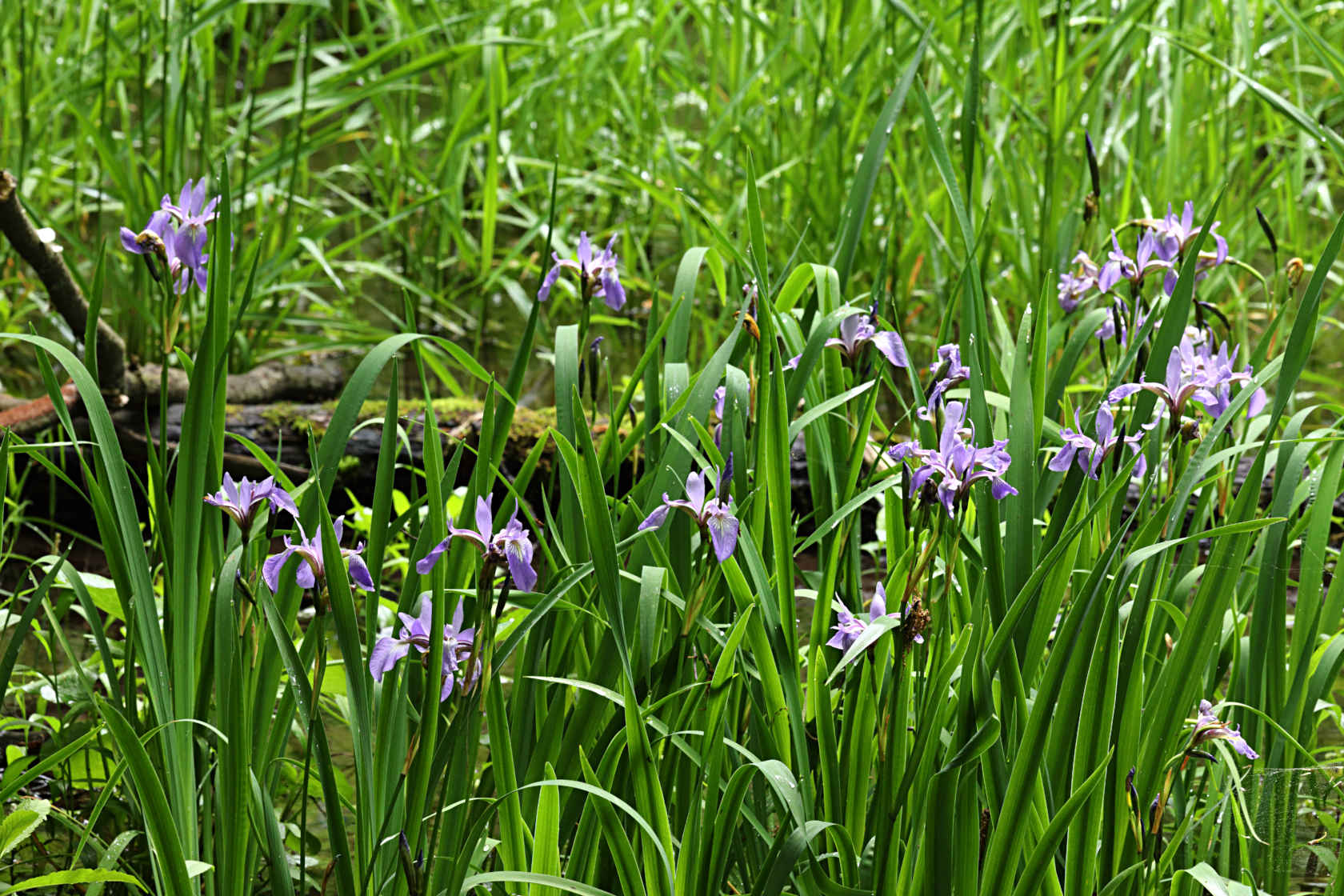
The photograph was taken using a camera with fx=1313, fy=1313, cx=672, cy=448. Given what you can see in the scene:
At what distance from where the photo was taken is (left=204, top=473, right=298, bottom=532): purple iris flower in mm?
883

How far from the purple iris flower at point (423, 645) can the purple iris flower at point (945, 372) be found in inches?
14.8

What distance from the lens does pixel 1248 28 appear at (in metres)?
2.09

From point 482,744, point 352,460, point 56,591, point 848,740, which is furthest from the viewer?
point 352,460

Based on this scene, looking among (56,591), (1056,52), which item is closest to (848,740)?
(56,591)

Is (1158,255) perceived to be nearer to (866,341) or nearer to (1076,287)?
(1076,287)

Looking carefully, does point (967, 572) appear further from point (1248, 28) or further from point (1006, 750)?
point (1248, 28)

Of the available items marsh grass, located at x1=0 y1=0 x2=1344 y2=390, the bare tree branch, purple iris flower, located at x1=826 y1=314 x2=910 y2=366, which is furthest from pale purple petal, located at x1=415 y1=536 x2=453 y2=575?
marsh grass, located at x1=0 y1=0 x2=1344 y2=390

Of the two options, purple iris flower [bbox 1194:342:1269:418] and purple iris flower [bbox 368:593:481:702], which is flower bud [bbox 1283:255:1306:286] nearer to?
purple iris flower [bbox 1194:342:1269:418]

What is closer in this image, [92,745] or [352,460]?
[92,745]

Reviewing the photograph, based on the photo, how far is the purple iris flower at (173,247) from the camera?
983 millimetres

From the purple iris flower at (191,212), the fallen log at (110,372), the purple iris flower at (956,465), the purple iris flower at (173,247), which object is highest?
the purple iris flower at (191,212)

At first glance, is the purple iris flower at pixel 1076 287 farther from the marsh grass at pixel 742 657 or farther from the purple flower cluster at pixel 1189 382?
the purple flower cluster at pixel 1189 382

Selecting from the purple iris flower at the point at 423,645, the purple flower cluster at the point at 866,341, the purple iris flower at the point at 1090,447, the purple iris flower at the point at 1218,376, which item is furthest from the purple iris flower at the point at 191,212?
the purple iris flower at the point at 1218,376

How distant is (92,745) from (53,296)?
75 cm
